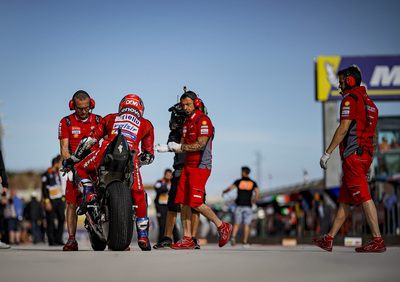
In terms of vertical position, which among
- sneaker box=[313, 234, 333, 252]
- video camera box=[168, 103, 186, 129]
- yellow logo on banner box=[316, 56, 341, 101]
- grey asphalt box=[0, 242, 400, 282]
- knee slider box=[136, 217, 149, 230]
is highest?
yellow logo on banner box=[316, 56, 341, 101]

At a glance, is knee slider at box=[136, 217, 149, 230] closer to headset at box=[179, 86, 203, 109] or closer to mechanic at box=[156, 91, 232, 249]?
mechanic at box=[156, 91, 232, 249]

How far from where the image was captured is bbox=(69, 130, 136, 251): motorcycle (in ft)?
23.2

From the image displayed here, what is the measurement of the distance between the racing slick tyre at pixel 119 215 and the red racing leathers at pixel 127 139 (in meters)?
0.67

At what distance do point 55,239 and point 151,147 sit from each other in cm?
796

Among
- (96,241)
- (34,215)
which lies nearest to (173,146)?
(96,241)

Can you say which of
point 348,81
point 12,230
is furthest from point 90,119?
point 12,230

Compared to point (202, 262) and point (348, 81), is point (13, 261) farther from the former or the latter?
point (348, 81)

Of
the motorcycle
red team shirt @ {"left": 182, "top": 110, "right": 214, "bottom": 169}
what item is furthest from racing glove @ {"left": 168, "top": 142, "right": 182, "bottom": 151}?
the motorcycle

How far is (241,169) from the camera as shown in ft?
55.1

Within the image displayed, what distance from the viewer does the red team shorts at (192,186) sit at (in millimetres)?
9094

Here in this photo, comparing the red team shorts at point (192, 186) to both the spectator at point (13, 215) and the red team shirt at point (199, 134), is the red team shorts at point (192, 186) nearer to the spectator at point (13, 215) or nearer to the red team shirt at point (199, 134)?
the red team shirt at point (199, 134)

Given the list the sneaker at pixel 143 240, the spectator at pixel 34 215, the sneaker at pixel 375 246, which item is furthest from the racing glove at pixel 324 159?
the spectator at pixel 34 215

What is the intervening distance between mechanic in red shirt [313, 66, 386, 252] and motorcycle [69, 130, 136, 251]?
224 centimetres

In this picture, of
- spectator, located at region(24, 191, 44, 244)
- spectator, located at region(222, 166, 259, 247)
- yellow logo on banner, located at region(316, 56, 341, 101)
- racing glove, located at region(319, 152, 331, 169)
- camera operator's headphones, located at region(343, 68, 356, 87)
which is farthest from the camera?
yellow logo on banner, located at region(316, 56, 341, 101)
